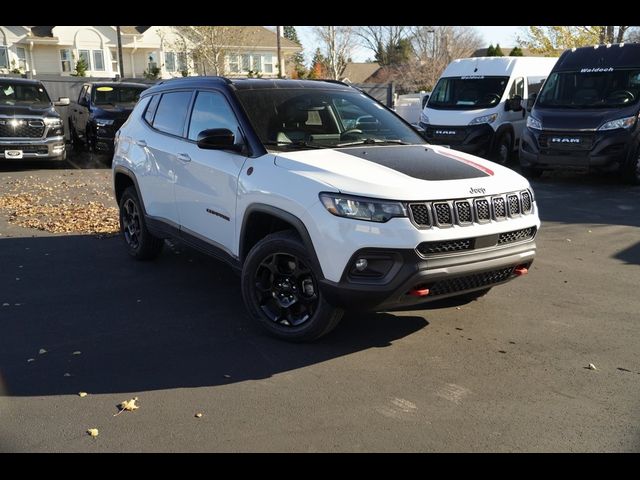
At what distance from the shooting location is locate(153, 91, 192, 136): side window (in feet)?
18.7

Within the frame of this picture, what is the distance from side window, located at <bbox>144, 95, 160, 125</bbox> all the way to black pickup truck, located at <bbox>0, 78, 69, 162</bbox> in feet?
29.2

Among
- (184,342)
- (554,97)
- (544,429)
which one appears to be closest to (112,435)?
(184,342)

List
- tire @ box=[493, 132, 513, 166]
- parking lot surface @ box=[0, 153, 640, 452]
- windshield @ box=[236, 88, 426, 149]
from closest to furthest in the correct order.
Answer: parking lot surface @ box=[0, 153, 640, 452], windshield @ box=[236, 88, 426, 149], tire @ box=[493, 132, 513, 166]

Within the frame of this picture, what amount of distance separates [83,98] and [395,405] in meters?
15.9

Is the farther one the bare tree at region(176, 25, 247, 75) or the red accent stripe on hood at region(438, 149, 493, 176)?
the bare tree at region(176, 25, 247, 75)

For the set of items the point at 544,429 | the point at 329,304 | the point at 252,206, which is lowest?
the point at 544,429

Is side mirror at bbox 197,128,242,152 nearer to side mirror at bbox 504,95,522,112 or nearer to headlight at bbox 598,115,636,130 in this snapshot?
headlight at bbox 598,115,636,130

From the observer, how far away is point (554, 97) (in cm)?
1241

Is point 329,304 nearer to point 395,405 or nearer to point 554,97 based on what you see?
point 395,405

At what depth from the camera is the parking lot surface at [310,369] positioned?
3314mm

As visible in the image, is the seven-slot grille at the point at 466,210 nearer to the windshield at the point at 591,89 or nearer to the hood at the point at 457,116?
the windshield at the point at 591,89

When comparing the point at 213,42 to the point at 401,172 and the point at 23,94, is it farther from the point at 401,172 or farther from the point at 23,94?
the point at 401,172

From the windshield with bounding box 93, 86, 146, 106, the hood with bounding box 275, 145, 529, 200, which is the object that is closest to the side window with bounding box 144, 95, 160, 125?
the hood with bounding box 275, 145, 529, 200

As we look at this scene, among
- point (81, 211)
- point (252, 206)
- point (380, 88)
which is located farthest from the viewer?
point (380, 88)
